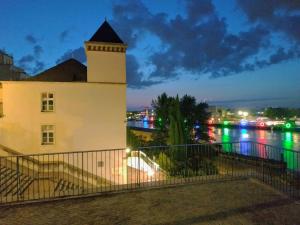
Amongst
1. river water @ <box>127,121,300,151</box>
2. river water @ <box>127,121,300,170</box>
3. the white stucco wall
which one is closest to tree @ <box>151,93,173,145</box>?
river water @ <box>127,121,300,170</box>

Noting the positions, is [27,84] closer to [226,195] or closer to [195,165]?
[195,165]

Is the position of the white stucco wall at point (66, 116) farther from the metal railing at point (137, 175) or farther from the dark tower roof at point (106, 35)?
the dark tower roof at point (106, 35)

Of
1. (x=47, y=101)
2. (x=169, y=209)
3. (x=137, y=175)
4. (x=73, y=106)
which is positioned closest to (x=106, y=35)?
(x=73, y=106)

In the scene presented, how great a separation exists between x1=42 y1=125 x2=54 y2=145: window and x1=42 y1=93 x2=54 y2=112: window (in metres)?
1.12

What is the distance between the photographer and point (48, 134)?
18.4 m

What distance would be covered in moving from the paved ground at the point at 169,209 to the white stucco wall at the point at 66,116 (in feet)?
40.3

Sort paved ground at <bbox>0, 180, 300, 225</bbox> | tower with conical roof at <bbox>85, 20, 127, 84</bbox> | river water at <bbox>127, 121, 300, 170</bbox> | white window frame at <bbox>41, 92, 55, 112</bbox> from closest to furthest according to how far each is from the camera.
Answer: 1. paved ground at <bbox>0, 180, 300, 225</bbox>
2. river water at <bbox>127, 121, 300, 170</bbox>
3. white window frame at <bbox>41, 92, 55, 112</bbox>
4. tower with conical roof at <bbox>85, 20, 127, 84</bbox>

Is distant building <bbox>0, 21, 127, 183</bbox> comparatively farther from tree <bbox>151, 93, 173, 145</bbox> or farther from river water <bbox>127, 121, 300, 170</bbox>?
tree <bbox>151, 93, 173, 145</bbox>

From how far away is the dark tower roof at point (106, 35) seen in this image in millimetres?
19906

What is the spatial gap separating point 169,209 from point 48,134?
14.2 meters

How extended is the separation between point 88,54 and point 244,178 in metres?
14.2

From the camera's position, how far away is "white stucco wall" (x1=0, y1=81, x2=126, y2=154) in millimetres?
17922

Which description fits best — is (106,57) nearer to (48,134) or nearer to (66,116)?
(66,116)

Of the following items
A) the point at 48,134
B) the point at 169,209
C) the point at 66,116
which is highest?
the point at 66,116
